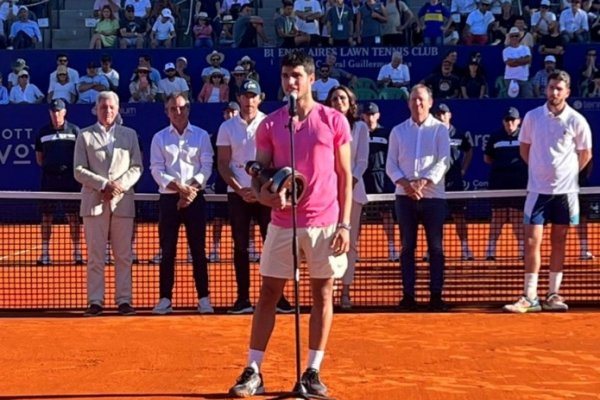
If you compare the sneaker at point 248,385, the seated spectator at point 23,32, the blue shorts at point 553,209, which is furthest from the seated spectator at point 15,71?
the sneaker at point 248,385

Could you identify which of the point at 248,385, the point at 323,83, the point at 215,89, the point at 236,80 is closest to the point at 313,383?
the point at 248,385

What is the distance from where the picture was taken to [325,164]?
747 centimetres

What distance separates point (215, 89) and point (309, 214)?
15632 mm

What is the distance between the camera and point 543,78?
2277 cm

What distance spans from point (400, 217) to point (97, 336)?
10.5 feet

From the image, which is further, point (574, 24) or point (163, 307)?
point (574, 24)

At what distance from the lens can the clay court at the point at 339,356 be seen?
7867 millimetres

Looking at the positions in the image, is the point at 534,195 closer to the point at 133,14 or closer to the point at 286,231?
Answer: the point at 286,231

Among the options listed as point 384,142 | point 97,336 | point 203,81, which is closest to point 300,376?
point 97,336

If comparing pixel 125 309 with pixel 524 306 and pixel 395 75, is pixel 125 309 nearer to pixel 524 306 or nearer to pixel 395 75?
pixel 524 306

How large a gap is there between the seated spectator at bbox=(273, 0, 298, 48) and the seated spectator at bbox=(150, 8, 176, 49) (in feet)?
7.74

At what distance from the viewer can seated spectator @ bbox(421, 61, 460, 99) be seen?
893 inches

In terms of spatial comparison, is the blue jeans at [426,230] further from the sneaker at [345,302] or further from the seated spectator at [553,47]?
the seated spectator at [553,47]

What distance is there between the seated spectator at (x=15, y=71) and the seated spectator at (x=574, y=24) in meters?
11.1
